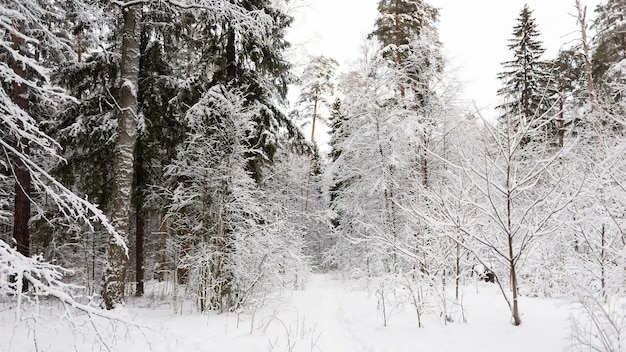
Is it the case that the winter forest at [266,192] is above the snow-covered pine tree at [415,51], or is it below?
below

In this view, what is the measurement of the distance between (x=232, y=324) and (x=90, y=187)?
7.28m

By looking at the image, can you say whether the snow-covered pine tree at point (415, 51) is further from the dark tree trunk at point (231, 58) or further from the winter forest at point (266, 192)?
the dark tree trunk at point (231, 58)

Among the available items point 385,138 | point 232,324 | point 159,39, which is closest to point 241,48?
point 159,39

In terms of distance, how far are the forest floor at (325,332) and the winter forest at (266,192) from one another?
0.15 ft

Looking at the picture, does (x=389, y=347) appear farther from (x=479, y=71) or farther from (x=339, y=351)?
(x=479, y=71)

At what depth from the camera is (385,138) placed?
12.2m

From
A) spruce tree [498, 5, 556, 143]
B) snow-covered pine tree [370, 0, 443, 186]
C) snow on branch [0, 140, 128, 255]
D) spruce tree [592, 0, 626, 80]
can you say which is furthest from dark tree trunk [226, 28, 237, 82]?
spruce tree [592, 0, 626, 80]

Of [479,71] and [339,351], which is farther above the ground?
[479,71]

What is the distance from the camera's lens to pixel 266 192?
9.63m

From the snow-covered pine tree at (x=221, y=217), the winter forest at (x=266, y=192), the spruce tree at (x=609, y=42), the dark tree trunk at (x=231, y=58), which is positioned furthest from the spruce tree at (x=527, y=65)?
the snow-covered pine tree at (x=221, y=217)

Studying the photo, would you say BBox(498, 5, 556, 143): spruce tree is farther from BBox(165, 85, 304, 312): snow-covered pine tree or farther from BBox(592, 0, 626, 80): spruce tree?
BBox(165, 85, 304, 312): snow-covered pine tree

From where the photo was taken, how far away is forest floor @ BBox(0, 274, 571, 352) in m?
4.10

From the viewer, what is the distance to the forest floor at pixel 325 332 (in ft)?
13.5

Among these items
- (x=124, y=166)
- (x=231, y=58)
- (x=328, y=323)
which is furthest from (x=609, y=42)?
(x=124, y=166)
